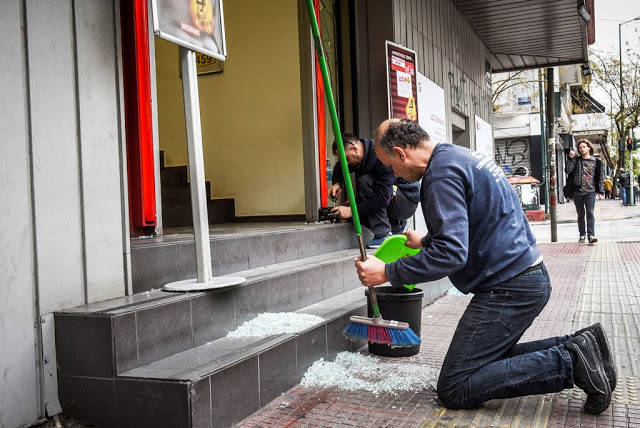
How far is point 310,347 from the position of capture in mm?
3643

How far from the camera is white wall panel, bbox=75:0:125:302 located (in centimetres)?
312

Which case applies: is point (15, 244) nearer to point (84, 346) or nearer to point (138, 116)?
point (84, 346)

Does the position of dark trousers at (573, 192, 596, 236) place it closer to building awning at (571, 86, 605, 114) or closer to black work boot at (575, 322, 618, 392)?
black work boot at (575, 322, 618, 392)

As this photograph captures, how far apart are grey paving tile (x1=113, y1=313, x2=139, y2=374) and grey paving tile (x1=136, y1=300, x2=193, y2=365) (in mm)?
35

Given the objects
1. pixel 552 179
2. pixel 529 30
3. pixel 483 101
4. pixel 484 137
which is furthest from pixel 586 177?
pixel 483 101

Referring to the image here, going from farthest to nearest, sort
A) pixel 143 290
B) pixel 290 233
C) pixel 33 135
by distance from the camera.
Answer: pixel 290 233, pixel 143 290, pixel 33 135

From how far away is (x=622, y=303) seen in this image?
18.9 ft

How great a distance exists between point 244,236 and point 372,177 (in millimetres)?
2040

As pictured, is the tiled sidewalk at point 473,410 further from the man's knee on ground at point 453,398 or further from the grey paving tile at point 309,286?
the grey paving tile at point 309,286

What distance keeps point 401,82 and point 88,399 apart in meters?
5.57

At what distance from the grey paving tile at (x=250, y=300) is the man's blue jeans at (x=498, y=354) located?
132 cm

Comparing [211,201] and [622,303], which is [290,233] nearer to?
[211,201]

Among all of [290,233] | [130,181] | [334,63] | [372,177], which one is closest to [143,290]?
[130,181]

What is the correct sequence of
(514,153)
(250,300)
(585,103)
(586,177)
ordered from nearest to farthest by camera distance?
(250,300) → (586,177) → (514,153) → (585,103)
